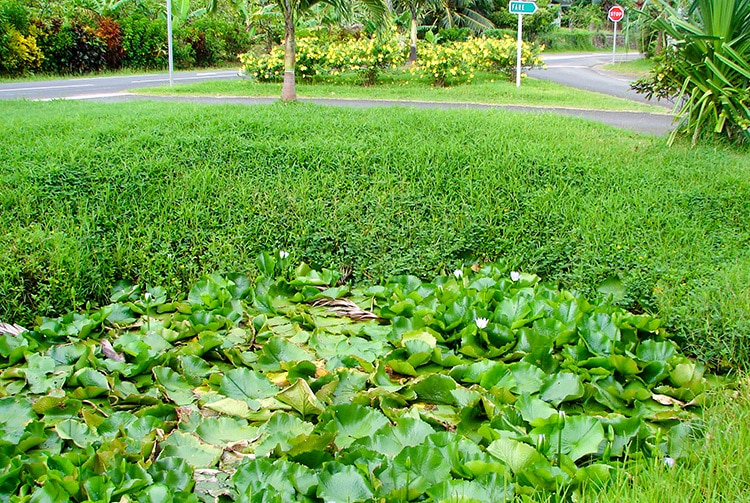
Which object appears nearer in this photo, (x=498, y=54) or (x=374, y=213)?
(x=374, y=213)

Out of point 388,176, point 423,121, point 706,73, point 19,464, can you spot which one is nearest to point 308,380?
point 19,464

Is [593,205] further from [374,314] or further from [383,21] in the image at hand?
[383,21]

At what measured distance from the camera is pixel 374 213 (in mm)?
4695

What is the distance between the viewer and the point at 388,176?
5113 mm

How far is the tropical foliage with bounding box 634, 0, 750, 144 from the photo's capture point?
6.41 metres

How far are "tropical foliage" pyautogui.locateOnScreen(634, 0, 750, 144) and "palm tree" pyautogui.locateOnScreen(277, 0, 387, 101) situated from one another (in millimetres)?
3944

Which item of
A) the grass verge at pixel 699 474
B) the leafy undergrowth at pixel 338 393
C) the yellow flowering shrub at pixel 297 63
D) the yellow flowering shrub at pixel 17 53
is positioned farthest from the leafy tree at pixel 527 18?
the grass verge at pixel 699 474

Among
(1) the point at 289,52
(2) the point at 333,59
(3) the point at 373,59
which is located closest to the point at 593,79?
(3) the point at 373,59

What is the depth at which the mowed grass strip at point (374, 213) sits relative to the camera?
3.92 metres

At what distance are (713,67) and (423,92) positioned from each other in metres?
7.93

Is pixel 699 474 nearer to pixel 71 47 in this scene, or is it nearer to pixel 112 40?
pixel 71 47

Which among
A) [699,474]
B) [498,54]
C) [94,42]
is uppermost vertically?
[94,42]

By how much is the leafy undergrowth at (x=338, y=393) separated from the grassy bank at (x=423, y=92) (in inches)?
350

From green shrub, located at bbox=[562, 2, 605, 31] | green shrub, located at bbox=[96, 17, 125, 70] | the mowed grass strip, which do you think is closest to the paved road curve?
green shrub, located at bbox=[96, 17, 125, 70]
